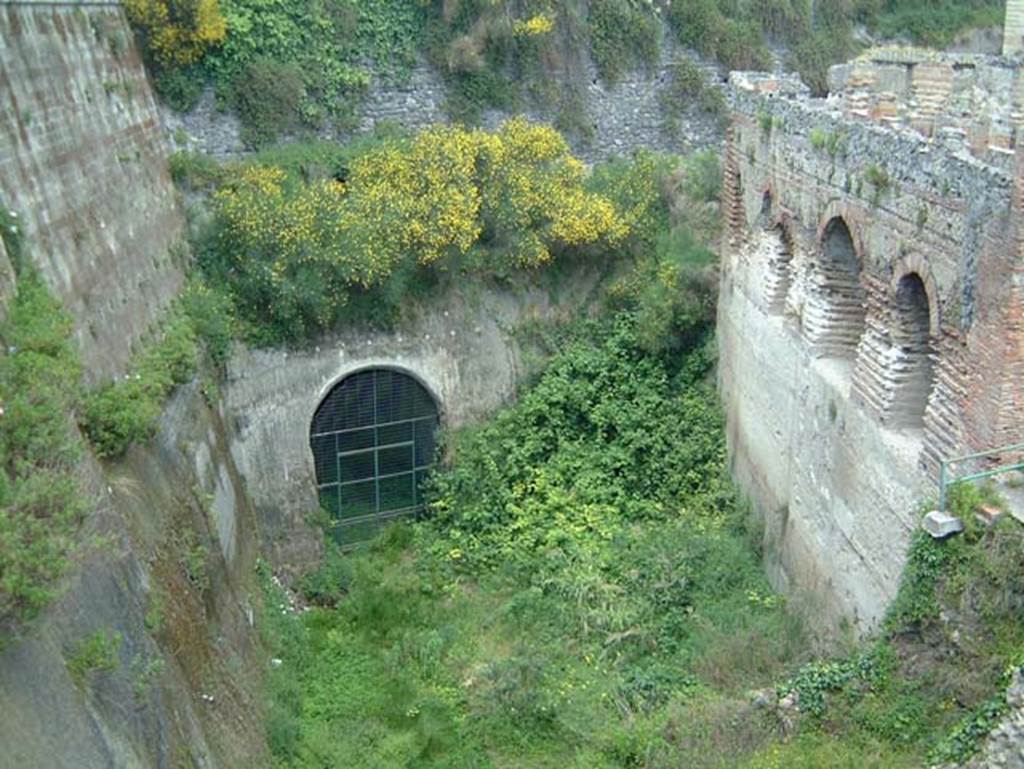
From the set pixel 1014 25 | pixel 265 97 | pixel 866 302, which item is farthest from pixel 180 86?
pixel 1014 25

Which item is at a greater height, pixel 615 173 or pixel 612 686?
pixel 615 173

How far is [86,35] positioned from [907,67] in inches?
398

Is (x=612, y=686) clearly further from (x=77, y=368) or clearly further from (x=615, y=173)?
(x=615, y=173)

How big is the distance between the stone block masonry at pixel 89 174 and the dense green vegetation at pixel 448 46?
1.46 meters

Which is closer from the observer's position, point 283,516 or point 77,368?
point 77,368

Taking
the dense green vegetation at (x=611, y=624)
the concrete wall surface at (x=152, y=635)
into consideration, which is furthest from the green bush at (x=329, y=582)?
the concrete wall surface at (x=152, y=635)

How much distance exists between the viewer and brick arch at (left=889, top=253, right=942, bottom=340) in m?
8.80

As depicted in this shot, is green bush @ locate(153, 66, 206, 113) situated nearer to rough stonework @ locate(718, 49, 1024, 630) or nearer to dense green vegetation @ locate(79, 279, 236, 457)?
dense green vegetation @ locate(79, 279, 236, 457)

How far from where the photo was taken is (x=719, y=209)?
1535cm

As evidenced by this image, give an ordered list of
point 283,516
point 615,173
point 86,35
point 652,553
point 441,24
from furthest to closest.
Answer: point 441,24
point 615,173
point 283,516
point 86,35
point 652,553

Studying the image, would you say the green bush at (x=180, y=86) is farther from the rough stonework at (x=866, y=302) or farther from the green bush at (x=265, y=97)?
the rough stonework at (x=866, y=302)

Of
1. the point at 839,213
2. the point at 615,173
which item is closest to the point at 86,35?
the point at 615,173

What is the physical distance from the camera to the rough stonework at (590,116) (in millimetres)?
16234

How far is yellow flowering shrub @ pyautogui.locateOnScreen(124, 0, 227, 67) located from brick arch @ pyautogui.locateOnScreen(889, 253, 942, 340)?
10823mm
